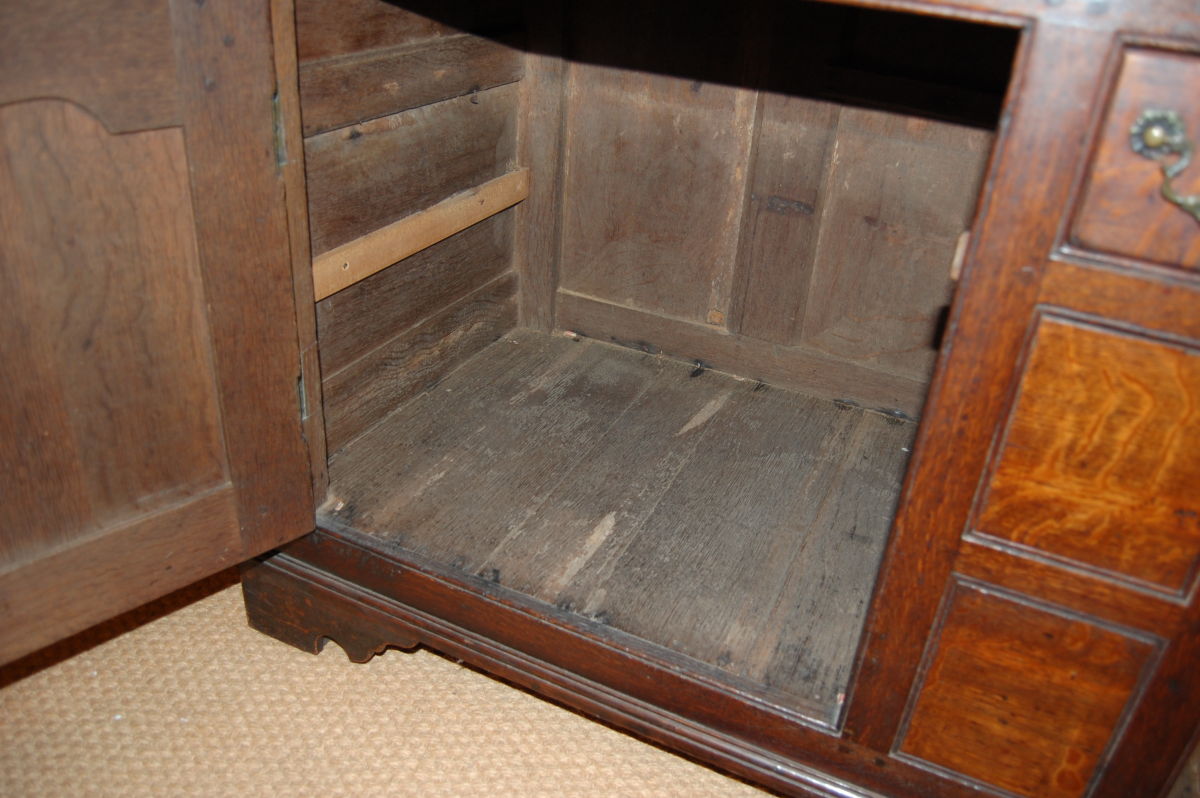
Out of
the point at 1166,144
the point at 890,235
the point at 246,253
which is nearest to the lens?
the point at 1166,144

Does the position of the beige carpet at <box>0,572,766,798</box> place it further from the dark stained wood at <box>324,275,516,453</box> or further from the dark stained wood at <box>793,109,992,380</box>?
the dark stained wood at <box>793,109,992,380</box>

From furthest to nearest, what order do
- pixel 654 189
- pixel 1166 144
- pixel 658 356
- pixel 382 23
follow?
pixel 658 356 → pixel 654 189 → pixel 382 23 → pixel 1166 144

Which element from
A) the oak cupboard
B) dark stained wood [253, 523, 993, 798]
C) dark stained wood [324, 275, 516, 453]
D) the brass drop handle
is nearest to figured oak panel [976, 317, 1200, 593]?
the oak cupboard

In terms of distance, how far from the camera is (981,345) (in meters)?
0.83

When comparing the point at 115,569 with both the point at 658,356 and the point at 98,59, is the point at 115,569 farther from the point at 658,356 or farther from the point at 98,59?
the point at 658,356

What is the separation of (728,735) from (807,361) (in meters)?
0.81

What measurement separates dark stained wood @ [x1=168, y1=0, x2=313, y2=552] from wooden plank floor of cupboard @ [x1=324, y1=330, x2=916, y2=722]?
0.67ft

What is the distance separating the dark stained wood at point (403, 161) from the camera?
4.34 ft

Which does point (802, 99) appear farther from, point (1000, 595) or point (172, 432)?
point (172, 432)

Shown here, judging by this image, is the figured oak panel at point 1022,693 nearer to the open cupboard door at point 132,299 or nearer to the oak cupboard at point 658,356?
the oak cupboard at point 658,356

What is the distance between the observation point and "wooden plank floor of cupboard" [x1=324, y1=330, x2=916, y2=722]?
123 centimetres

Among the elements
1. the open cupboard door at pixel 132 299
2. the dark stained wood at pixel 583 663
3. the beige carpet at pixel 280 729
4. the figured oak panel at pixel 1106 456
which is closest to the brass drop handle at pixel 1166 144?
the figured oak panel at pixel 1106 456

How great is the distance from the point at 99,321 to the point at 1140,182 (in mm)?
983

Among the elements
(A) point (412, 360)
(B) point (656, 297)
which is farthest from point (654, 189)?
(A) point (412, 360)
